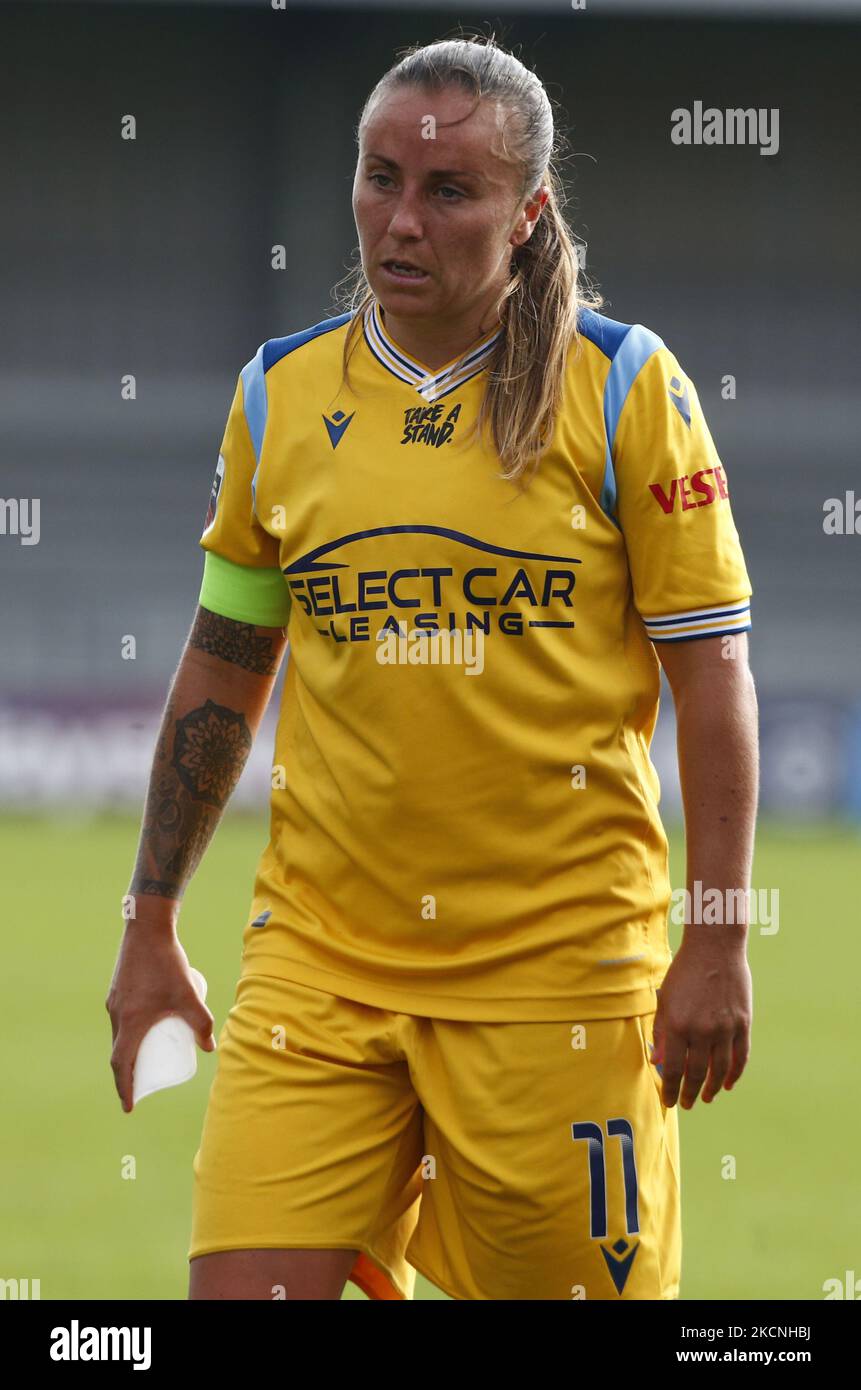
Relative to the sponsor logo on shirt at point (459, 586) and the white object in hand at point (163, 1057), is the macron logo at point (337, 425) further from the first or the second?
the white object in hand at point (163, 1057)

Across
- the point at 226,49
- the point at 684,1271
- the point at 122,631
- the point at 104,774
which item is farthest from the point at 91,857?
the point at 226,49

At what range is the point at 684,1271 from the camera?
4.84 m

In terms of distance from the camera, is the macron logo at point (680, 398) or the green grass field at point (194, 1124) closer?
the macron logo at point (680, 398)

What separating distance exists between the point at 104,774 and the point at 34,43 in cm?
989

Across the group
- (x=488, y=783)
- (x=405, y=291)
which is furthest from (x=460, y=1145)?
(x=405, y=291)

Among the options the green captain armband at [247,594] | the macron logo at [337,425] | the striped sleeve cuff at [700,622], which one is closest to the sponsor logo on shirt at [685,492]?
the striped sleeve cuff at [700,622]

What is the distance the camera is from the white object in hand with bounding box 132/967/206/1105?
2.79 m

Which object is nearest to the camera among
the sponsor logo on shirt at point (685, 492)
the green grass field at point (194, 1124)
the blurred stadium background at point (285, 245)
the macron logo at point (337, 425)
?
the sponsor logo on shirt at point (685, 492)

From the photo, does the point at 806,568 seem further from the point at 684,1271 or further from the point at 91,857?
the point at 684,1271

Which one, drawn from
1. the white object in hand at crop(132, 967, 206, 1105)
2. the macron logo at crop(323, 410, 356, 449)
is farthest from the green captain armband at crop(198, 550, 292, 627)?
the white object in hand at crop(132, 967, 206, 1105)

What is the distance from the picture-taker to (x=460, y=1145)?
2.54 m

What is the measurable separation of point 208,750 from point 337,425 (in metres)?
0.55

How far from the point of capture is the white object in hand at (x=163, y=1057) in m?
2.79
